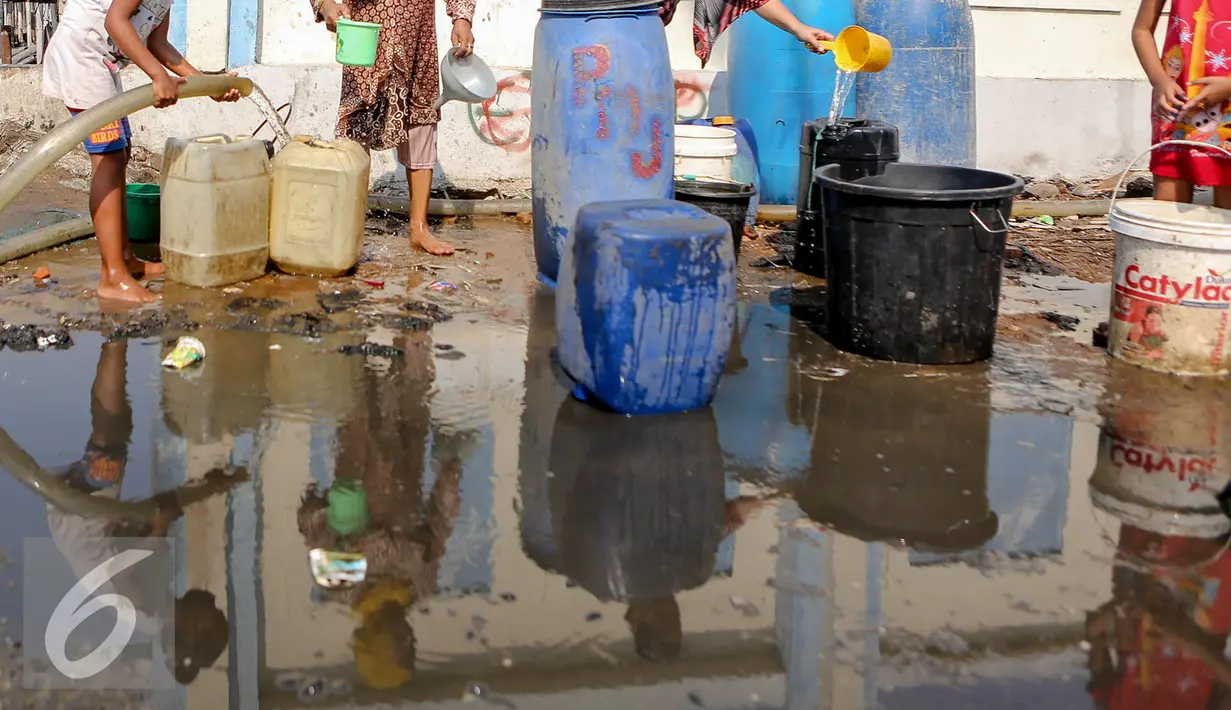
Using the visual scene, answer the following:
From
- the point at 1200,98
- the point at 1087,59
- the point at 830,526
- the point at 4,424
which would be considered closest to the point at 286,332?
the point at 4,424

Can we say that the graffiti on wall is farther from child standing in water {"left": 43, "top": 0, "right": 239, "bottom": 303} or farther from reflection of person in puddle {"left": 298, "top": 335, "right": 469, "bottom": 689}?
reflection of person in puddle {"left": 298, "top": 335, "right": 469, "bottom": 689}

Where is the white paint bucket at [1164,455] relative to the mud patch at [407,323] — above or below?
below

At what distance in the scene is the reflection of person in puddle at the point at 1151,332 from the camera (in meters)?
4.56


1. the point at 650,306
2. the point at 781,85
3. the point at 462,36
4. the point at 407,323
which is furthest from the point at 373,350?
the point at 781,85

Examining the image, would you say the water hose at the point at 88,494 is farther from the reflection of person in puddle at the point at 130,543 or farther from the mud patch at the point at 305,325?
the mud patch at the point at 305,325

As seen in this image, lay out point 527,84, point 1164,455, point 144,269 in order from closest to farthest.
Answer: point 1164,455, point 144,269, point 527,84

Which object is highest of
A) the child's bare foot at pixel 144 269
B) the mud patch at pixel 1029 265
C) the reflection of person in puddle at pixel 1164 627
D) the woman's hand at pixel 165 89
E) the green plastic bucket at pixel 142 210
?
the woman's hand at pixel 165 89

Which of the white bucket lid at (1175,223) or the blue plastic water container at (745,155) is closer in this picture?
the white bucket lid at (1175,223)

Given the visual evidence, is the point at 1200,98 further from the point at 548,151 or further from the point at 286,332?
the point at 286,332

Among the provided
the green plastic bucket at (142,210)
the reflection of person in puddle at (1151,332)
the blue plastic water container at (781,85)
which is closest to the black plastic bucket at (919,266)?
the reflection of person in puddle at (1151,332)

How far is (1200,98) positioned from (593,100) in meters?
2.39

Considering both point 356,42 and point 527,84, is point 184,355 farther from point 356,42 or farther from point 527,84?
point 527,84

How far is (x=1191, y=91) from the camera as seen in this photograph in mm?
4703

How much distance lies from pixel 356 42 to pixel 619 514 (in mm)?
3066
